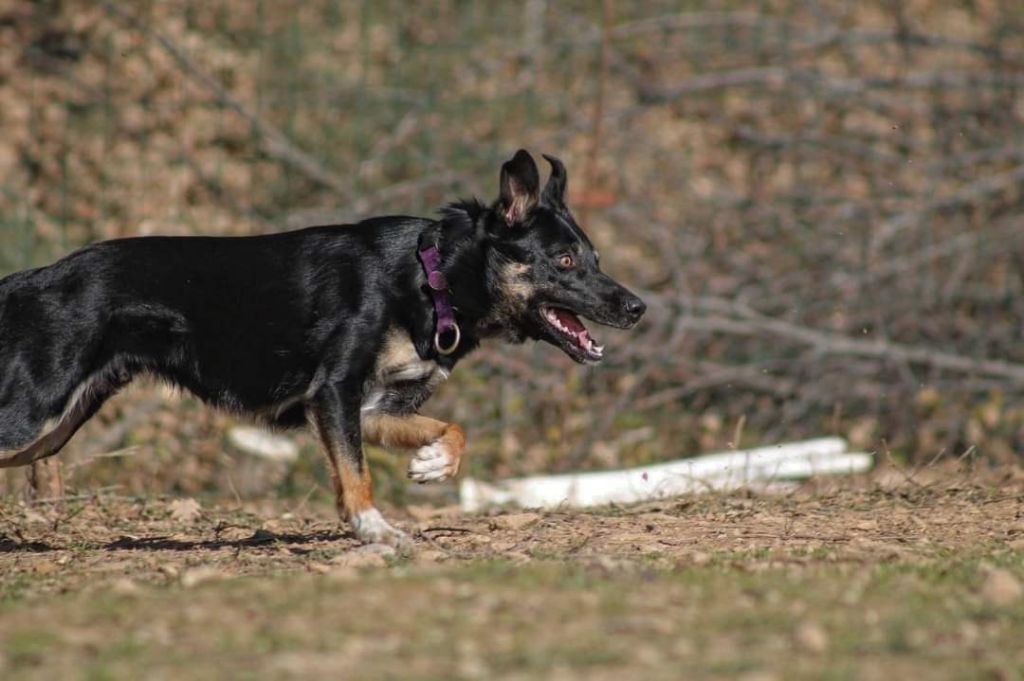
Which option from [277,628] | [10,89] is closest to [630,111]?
[10,89]

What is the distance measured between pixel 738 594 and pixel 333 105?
732cm

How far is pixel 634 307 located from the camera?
20.8 ft

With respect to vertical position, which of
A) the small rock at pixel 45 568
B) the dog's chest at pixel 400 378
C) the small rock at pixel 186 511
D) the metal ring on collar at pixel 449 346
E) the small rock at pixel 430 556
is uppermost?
the metal ring on collar at pixel 449 346

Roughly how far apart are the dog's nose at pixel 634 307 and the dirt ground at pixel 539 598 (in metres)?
0.91

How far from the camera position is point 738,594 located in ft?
14.1

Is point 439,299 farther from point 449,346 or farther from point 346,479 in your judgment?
point 346,479

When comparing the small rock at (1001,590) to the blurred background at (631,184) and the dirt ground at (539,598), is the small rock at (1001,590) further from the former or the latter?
the blurred background at (631,184)

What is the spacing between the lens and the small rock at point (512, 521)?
6.26m

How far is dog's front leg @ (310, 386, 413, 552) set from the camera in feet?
19.2

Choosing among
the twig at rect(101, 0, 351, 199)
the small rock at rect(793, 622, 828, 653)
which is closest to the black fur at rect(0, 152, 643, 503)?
the small rock at rect(793, 622, 828, 653)

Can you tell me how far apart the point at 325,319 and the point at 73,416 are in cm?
127

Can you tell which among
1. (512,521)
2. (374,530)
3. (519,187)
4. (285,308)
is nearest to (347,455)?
(374,530)

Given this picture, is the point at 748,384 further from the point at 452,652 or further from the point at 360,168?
the point at 452,652

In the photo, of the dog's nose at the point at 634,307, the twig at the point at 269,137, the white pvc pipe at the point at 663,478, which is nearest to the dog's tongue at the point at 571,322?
the dog's nose at the point at 634,307
